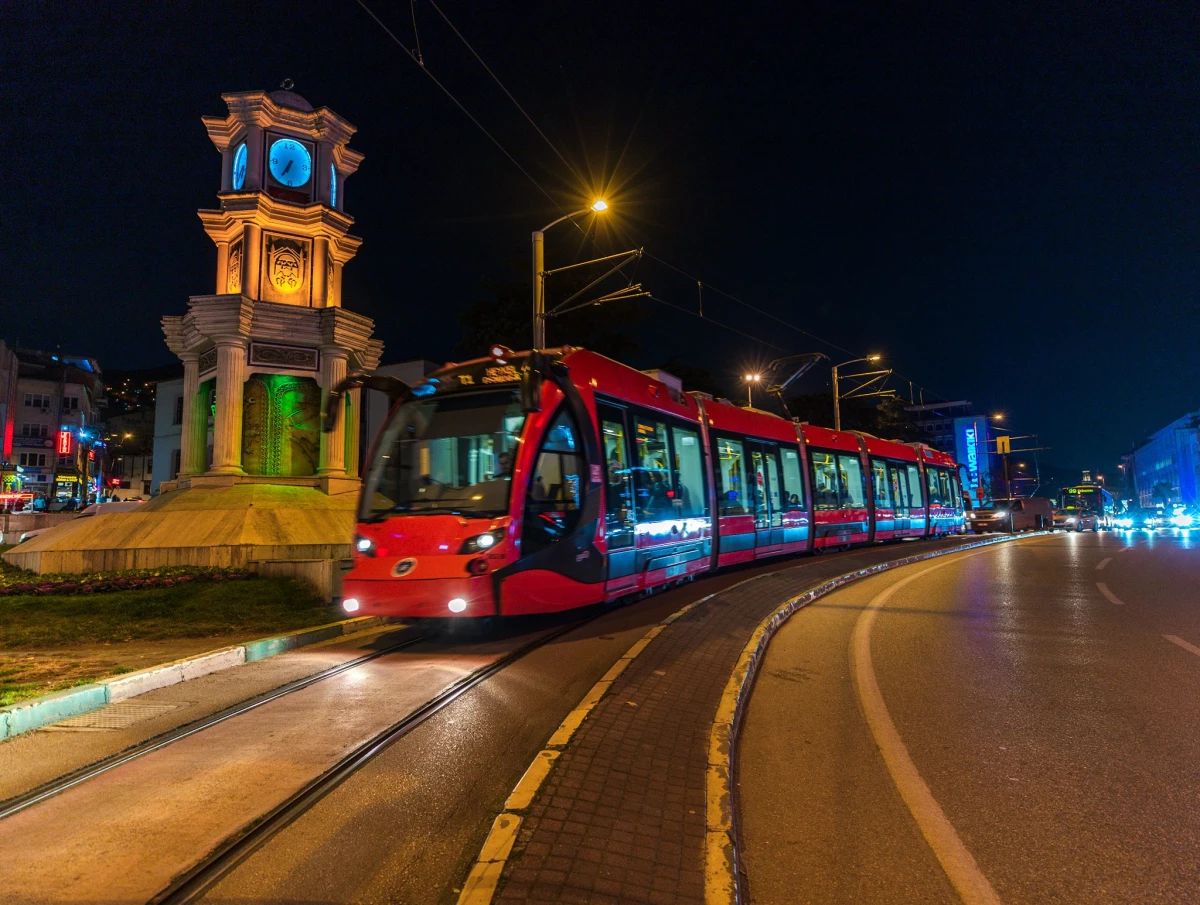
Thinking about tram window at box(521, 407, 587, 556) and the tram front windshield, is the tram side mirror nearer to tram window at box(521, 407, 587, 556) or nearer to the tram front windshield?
the tram front windshield

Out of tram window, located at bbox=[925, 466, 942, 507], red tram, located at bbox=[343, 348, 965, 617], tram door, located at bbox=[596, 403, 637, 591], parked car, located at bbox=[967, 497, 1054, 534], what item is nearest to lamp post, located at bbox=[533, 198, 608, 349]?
red tram, located at bbox=[343, 348, 965, 617]

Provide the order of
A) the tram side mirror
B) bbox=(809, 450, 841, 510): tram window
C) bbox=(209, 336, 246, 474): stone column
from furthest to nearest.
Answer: bbox=(209, 336, 246, 474): stone column → bbox=(809, 450, 841, 510): tram window → the tram side mirror

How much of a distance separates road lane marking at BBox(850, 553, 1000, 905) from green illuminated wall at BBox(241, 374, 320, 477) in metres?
19.7

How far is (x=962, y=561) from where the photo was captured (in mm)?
19797

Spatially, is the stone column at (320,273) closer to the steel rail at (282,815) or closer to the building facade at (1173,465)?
the steel rail at (282,815)

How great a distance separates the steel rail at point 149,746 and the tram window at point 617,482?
3566 millimetres

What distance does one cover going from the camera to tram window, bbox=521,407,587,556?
8.53 metres

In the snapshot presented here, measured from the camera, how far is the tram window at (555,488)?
8531 mm

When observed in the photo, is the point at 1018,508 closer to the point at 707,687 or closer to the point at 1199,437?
the point at 707,687

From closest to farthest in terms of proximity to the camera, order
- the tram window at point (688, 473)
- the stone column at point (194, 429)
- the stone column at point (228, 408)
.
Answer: the tram window at point (688, 473)
the stone column at point (228, 408)
the stone column at point (194, 429)

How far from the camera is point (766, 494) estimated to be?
15914 millimetres

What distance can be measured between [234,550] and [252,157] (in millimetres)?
14679

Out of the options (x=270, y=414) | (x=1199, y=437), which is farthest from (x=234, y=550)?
(x=1199, y=437)

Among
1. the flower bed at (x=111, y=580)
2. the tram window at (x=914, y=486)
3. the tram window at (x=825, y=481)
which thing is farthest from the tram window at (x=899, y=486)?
the flower bed at (x=111, y=580)
